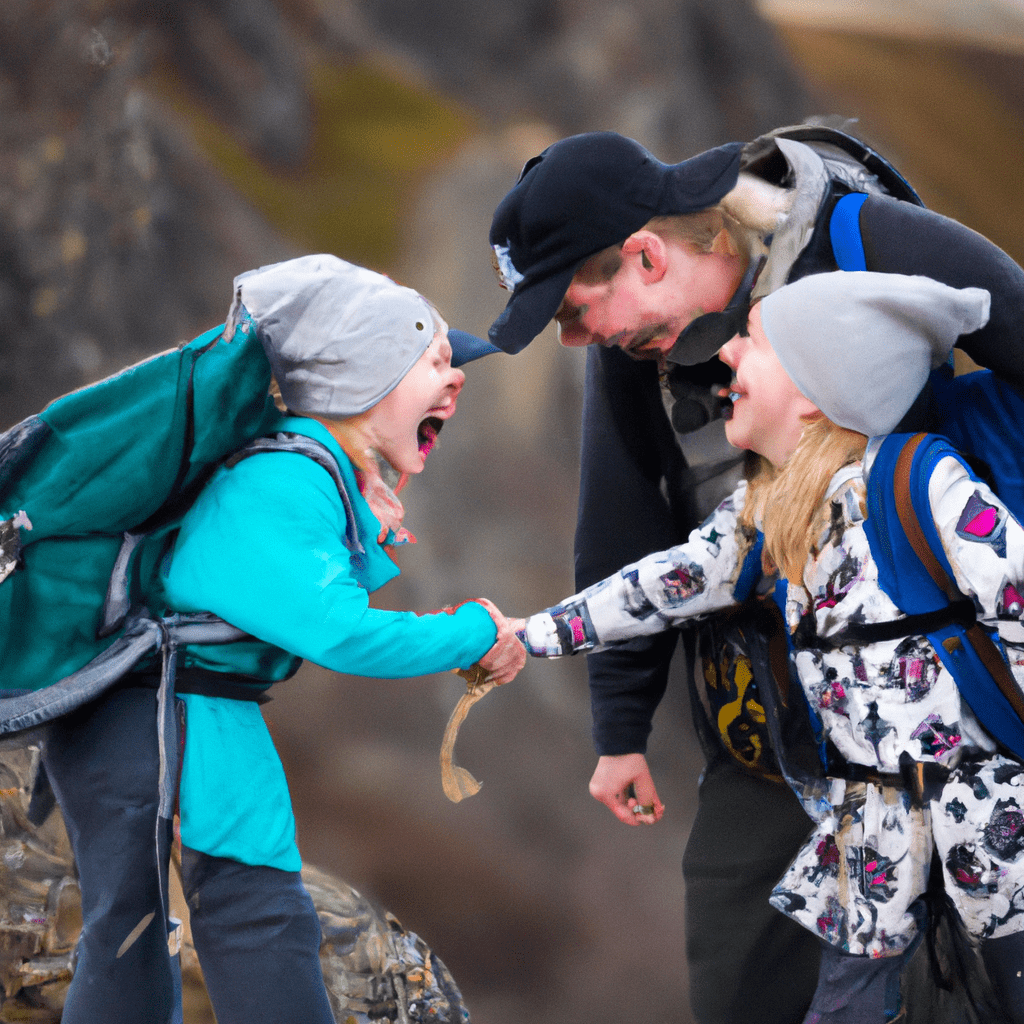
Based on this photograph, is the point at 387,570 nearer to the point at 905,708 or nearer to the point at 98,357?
the point at 905,708

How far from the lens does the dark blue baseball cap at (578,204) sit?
3.12 feet

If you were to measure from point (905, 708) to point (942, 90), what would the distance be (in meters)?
1.30

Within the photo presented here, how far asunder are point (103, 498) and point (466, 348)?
1.28 ft

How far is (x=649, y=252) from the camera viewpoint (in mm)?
994

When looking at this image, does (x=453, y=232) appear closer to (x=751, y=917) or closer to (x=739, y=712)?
(x=739, y=712)

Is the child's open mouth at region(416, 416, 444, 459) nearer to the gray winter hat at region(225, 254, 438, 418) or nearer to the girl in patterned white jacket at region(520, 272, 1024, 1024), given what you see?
the gray winter hat at region(225, 254, 438, 418)

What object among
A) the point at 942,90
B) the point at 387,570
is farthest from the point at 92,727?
the point at 942,90

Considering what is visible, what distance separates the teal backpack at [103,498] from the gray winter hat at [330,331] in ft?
0.16

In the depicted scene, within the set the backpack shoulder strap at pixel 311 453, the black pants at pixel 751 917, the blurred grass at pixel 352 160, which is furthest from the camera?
the blurred grass at pixel 352 160

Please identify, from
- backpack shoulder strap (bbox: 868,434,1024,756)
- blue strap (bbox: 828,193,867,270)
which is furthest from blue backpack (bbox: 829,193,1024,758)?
blue strap (bbox: 828,193,867,270)

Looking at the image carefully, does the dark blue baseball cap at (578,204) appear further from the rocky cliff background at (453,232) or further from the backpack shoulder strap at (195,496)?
the rocky cliff background at (453,232)

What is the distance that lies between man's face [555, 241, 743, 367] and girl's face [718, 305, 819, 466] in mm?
128

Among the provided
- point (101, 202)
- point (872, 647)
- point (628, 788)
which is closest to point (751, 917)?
point (628, 788)

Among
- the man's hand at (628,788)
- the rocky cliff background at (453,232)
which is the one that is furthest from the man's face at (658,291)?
the rocky cliff background at (453,232)
